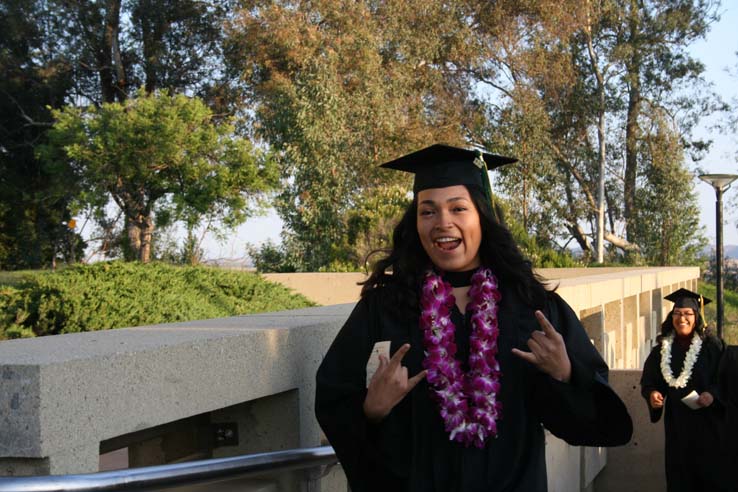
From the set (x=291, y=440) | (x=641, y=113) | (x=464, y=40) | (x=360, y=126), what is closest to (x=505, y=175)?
(x=464, y=40)

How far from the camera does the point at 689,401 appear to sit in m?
7.11

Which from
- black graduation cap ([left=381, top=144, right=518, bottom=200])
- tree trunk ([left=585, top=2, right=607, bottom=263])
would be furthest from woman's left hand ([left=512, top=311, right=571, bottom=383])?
tree trunk ([left=585, top=2, right=607, bottom=263])

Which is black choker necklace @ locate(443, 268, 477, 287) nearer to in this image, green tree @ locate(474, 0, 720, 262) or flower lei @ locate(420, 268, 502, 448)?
flower lei @ locate(420, 268, 502, 448)

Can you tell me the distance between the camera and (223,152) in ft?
65.6

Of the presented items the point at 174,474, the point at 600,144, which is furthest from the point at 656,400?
the point at 600,144

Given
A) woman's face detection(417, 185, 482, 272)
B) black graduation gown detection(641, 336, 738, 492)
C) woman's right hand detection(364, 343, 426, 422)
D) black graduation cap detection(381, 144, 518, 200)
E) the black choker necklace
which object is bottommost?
black graduation gown detection(641, 336, 738, 492)

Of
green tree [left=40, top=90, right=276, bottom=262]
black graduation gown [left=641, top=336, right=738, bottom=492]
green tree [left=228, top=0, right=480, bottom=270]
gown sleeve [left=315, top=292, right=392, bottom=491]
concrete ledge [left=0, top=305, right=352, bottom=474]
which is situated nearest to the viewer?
concrete ledge [left=0, top=305, right=352, bottom=474]

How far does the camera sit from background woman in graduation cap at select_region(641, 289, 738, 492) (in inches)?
278

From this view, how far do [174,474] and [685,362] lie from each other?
610 cm

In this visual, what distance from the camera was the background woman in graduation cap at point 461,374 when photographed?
249cm

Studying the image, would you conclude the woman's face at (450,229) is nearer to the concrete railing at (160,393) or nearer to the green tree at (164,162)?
the concrete railing at (160,393)

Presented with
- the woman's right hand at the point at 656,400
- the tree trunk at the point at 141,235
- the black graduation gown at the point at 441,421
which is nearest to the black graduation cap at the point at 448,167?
the black graduation gown at the point at 441,421

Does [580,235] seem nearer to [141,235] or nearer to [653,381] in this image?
[141,235]

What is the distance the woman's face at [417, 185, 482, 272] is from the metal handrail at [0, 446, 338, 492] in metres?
0.73
